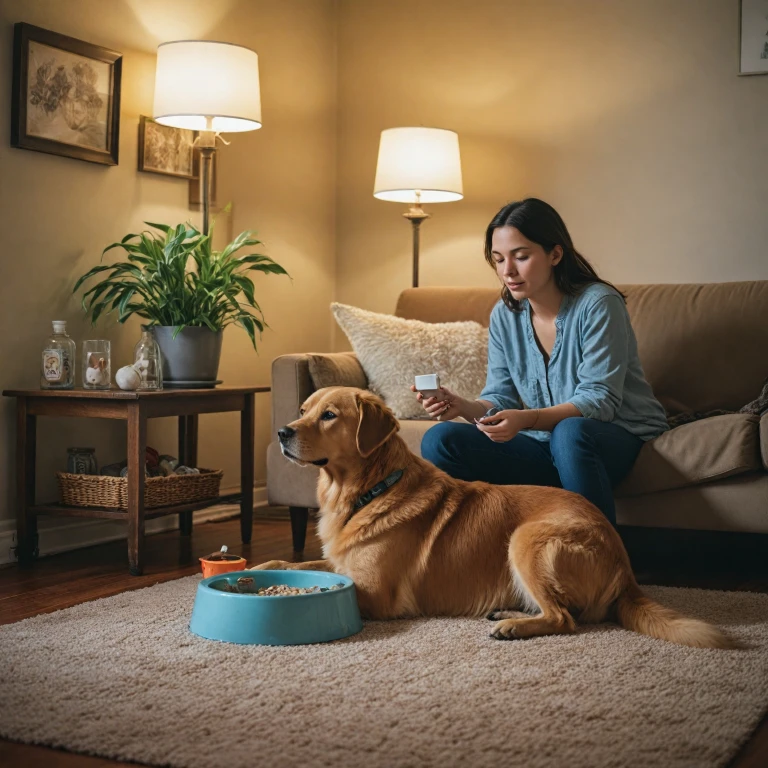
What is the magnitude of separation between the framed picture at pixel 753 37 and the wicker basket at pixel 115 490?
257cm

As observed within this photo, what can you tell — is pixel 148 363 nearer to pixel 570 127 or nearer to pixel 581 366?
pixel 581 366

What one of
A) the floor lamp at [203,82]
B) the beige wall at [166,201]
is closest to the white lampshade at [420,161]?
the beige wall at [166,201]

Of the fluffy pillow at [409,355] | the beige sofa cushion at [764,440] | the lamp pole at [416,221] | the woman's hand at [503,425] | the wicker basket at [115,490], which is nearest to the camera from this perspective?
the woman's hand at [503,425]

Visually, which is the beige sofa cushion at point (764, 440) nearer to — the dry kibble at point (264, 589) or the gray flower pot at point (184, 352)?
the dry kibble at point (264, 589)

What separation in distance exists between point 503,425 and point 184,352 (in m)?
1.29

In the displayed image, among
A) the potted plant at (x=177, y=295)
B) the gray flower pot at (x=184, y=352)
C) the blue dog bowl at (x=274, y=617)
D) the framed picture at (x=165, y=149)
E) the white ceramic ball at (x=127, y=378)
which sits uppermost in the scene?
the framed picture at (x=165, y=149)

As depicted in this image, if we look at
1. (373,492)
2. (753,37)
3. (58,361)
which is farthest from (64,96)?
(753,37)

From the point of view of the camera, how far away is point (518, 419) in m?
2.43

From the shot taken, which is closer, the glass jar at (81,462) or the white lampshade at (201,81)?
the glass jar at (81,462)

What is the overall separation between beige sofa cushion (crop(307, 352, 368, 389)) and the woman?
0.65 m

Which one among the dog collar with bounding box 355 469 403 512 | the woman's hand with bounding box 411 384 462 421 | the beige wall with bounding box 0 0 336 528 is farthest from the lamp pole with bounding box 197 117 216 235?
the dog collar with bounding box 355 469 403 512

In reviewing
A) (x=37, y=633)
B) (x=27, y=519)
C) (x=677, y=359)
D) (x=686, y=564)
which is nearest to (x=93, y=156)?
(x=27, y=519)

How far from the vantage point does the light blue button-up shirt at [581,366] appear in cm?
257

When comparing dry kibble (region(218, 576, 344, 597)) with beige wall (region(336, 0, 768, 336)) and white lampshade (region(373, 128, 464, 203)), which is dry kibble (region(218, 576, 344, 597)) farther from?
beige wall (region(336, 0, 768, 336))
